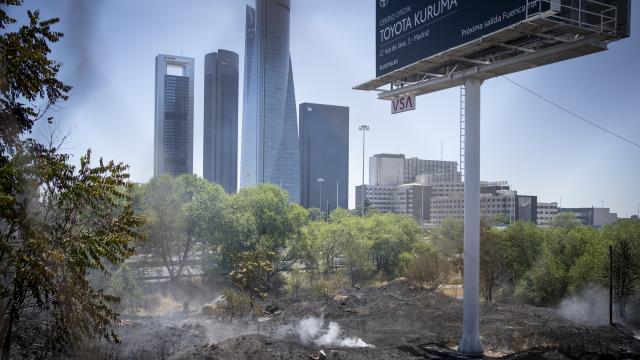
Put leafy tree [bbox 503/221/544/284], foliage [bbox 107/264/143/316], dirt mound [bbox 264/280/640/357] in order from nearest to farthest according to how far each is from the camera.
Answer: dirt mound [bbox 264/280/640/357]
foliage [bbox 107/264/143/316]
leafy tree [bbox 503/221/544/284]

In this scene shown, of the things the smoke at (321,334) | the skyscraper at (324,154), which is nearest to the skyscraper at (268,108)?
the skyscraper at (324,154)

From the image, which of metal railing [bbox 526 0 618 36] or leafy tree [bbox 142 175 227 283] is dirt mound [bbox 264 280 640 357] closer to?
metal railing [bbox 526 0 618 36]

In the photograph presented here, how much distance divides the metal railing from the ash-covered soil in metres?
9.20

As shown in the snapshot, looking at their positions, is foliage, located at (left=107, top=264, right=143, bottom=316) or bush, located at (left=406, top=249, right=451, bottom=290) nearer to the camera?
foliage, located at (left=107, top=264, right=143, bottom=316)

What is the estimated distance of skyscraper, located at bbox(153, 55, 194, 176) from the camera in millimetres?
46656

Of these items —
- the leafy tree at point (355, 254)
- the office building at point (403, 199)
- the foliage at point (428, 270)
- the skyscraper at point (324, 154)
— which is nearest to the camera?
the foliage at point (428, 270)

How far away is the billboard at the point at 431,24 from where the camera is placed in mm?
14312

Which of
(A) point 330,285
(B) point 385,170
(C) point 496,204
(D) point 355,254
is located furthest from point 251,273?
(B) point 385,170

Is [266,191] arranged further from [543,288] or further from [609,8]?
[609,8]

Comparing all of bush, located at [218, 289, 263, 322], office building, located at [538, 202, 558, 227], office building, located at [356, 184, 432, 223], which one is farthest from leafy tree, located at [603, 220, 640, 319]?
office building, located at [538, 202, 558, 227]

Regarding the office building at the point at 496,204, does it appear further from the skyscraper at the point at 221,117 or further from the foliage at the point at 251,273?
the foliage at the point at 251,273

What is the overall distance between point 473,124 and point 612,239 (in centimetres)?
1484

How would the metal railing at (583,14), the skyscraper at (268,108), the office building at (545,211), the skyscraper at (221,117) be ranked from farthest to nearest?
the office building at (545,211) < the skyscraper at (268,108) < the skyscraper at (221,117) < the metal railing at (583,14)

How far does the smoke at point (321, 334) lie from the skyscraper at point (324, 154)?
6179 inches
